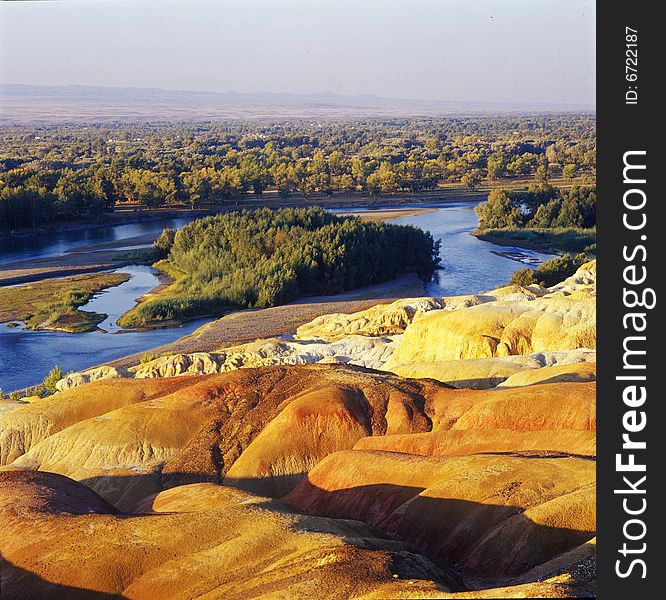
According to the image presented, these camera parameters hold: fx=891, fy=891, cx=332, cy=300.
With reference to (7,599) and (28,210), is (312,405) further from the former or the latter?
(28,210)

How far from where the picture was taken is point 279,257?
7225 centimetres

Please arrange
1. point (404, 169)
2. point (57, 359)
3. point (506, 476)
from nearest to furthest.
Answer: point (506, 476) < point (57, 359) < point (404, 169)

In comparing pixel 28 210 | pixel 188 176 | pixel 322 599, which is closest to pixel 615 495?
pixel 322 599

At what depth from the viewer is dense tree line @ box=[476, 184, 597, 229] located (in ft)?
320

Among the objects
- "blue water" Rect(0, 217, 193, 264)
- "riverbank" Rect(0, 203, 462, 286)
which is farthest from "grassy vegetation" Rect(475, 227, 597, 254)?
"blue water" Rect(0, 217, 193, 264)

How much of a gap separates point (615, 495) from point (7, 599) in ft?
35.4

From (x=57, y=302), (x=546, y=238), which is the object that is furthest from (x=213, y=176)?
(x=57, y=302)

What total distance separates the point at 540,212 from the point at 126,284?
1930 inches

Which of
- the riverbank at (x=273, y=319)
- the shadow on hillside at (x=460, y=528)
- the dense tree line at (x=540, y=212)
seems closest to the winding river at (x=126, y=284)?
the riverbank at (x=273, y=319)

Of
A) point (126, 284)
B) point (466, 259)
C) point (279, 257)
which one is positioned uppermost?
point (279, 257)

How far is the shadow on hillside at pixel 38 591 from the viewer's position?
14898 millimetres

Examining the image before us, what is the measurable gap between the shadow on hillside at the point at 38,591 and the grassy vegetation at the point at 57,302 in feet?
141

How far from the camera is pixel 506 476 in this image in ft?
61.9

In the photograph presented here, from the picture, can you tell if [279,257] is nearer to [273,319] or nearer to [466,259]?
[273,319]
